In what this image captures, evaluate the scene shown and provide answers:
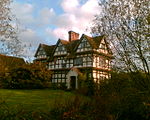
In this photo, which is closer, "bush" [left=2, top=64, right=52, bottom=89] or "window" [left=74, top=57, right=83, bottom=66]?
"bush" [left=2, top=64, right=52, bottom=89]

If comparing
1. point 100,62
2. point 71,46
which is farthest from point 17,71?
point 100,62

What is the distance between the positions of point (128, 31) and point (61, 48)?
96.3 ft

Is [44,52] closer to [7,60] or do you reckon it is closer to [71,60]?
[71,60]

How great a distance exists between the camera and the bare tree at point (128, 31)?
1098 cm

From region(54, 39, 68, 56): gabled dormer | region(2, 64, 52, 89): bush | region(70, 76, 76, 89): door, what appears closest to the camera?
region(2, 64, 52, 89): bush

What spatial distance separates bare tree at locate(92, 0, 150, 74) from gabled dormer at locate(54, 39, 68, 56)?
91.2 ft

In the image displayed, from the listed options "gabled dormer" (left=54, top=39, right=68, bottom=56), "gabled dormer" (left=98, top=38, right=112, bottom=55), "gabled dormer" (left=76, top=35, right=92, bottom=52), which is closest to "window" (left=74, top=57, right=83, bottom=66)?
"gabled dormer" (left=76, top=35, right=92, bottom=52)

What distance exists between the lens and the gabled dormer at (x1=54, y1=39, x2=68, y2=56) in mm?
39844

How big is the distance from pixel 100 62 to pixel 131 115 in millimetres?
3146

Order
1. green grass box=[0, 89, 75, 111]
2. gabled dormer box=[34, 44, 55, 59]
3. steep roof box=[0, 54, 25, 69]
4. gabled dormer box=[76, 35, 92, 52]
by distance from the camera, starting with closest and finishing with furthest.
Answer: green grass box=[0, 89, 75, 111] < steep roof box=[0, 54, 25, 69] < gabled dormer box=[76, 35, 92, 52] < gabled dormer box=[34, 44, 55, 59]

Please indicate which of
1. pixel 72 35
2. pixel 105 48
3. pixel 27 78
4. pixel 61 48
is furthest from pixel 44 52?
pixel 105 48

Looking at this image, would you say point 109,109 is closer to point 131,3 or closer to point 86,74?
point 131,3

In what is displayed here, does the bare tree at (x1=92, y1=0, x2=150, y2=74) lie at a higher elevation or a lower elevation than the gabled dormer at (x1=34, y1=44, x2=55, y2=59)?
lower

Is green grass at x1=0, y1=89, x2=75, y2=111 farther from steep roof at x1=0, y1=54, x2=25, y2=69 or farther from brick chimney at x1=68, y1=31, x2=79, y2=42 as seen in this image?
brick chimney at x1=68, y1=31, x2=79, y2=42
